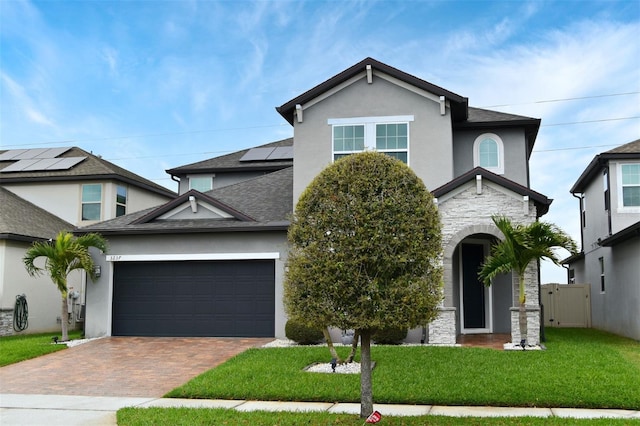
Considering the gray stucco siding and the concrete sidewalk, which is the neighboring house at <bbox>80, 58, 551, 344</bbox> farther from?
the concrete sidewalk

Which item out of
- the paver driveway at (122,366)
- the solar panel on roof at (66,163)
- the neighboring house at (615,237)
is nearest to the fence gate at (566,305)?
the neighboring house at (615,237)

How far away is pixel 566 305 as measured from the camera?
2453cm

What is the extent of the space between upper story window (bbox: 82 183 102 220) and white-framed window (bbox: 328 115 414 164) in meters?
11.5

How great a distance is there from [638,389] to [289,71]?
49.0 ft

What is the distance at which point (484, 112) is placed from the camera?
2055 cm

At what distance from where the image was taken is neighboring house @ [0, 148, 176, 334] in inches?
825

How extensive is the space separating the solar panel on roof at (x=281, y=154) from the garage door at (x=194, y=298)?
9.22 metres

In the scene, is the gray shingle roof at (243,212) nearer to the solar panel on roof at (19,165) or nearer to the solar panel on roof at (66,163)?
the solar panel on roof at (66,163)

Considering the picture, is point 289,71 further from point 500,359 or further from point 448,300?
point 500,359

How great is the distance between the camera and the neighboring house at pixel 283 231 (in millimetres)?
17984

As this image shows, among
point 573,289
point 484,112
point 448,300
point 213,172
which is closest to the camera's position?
point 448,300

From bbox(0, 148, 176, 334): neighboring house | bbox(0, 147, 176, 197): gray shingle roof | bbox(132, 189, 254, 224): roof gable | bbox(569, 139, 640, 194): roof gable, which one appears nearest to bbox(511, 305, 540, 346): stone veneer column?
bbox(569, 139, 640, 194): roof gable

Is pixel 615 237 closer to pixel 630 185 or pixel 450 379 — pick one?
pixel 630 185

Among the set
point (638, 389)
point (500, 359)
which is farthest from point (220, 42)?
point (638, 389)
